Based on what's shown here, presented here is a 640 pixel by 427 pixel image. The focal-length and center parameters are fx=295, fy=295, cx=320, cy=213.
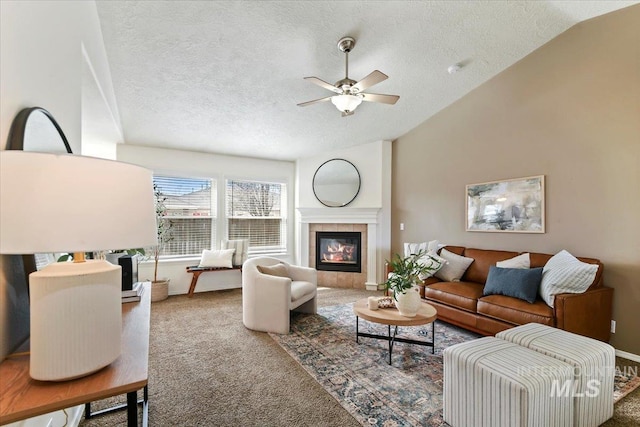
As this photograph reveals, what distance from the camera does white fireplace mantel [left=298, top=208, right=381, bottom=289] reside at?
5416 millimetres

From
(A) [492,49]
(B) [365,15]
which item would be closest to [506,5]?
(A) [492,49]

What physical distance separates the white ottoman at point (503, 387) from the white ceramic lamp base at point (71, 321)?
5.94 ft

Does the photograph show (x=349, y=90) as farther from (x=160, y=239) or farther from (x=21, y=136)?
(x=160, y=239)

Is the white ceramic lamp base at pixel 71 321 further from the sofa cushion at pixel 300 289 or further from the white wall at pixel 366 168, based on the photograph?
the white wall at pixel 366 168

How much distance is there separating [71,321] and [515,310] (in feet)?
10.7

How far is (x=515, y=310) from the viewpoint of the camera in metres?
2.77

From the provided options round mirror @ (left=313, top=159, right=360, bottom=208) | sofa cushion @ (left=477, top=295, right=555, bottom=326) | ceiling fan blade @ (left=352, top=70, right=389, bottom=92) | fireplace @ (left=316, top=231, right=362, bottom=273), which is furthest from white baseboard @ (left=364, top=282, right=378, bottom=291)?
ceiling fan blade @ (left=352, top=70, right=389, bottom=92)

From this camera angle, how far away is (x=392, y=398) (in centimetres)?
211

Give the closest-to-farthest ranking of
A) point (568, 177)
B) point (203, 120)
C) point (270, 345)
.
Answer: point (270, 345) → point (568, 177) → point (203, 120)

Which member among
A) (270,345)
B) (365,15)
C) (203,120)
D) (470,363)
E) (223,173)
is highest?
(365,15)

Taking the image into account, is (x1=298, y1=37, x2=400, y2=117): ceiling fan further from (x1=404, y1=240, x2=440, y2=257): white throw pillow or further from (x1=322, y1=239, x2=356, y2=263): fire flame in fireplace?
(x1=322, y1=239, x2=356, y2=263): fire flame in fireplace

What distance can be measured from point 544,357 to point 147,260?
519cm

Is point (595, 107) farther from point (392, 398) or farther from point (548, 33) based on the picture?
point (392, 398)

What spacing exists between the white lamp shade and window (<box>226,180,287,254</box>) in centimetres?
487
